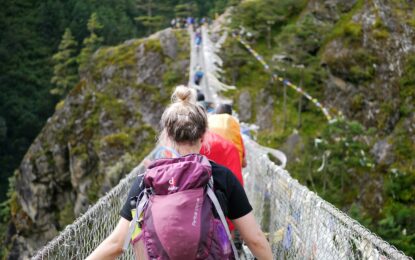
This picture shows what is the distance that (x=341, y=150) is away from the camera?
A: 12273 mm

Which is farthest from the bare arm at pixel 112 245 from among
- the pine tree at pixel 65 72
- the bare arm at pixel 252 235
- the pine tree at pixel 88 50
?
the pine tree at pixel 65 72

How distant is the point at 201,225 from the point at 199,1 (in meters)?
33.9

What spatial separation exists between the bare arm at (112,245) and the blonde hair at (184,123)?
0.27 m

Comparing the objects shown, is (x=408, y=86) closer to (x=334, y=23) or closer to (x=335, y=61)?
(x=335, y=61)

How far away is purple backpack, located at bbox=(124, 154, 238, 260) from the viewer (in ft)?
3.91

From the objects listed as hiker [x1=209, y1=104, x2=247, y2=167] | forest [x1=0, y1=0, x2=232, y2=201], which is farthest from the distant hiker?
hiker [x1=209, y1=104, x2=247, y2=167]

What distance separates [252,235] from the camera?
52.9 inches

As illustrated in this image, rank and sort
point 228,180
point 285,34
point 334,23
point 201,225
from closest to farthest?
point 201,225 → point 228,180 → point 285,34 → point 334,23

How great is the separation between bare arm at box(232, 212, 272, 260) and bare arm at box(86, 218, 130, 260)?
12.0 inches

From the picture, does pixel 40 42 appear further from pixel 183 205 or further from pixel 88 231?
pixel 183 205

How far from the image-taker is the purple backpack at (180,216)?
1191 millimetres

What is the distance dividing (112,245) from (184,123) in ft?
1.27

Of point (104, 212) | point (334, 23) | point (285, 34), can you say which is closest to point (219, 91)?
point (285, 34)

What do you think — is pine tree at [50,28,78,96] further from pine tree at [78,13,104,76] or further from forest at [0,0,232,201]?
pine tree at [78,13,104,76]
